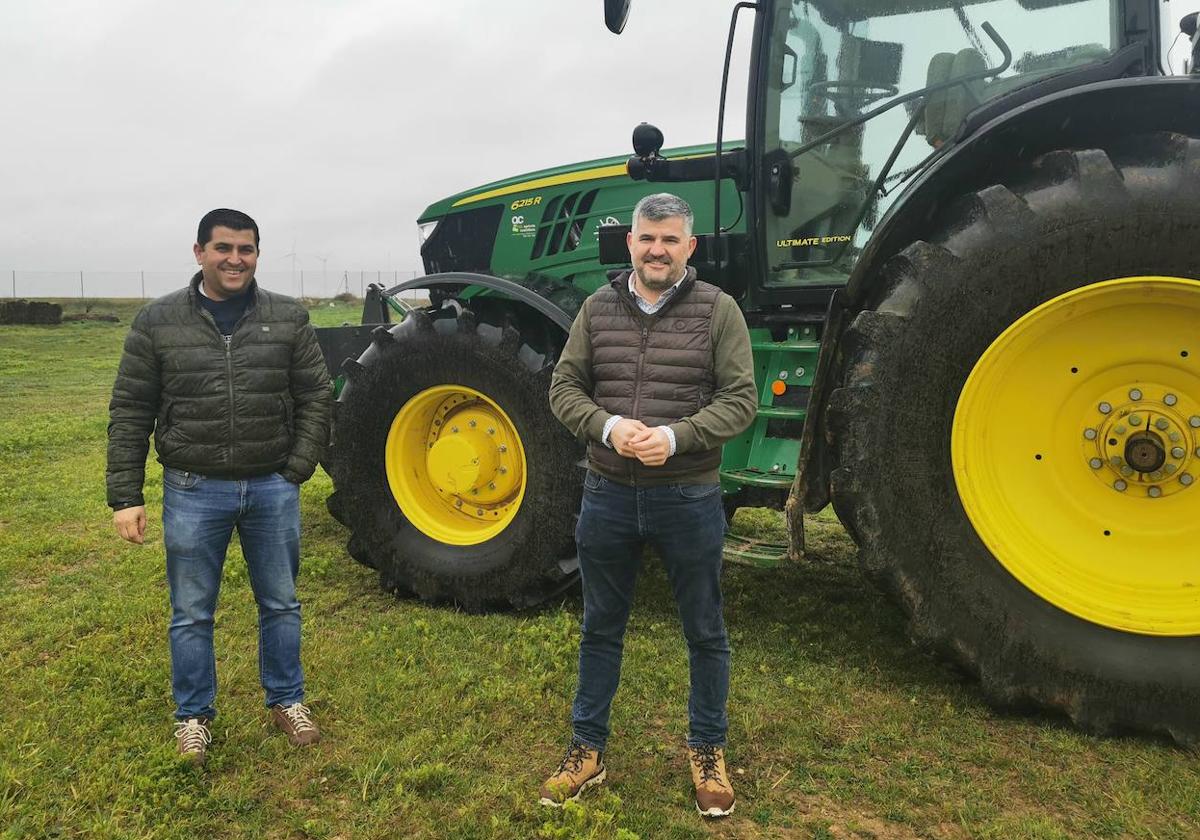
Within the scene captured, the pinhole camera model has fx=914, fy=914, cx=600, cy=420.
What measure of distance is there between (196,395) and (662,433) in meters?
1.58

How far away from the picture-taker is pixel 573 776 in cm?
280

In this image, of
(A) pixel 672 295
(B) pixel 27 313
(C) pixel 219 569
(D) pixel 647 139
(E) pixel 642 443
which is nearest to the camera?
(E) pixel 642 443

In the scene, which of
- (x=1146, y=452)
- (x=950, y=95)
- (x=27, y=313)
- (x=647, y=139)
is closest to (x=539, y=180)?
(x=647, y=139)

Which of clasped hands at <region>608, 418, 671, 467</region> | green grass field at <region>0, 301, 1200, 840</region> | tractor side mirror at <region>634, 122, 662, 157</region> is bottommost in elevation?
green grass field at <region>0, 301, 1200, 840</region>

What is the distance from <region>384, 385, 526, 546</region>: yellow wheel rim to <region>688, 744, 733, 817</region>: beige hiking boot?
1789mm

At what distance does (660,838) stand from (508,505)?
215cm

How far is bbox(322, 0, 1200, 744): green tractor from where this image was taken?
3.01 m

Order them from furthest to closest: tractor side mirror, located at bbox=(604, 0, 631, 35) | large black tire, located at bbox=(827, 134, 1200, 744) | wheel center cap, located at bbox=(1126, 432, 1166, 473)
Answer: tractor side mirror, located at bbox=(604, 0, 631, 35), wheel center cap, located at bbox=(1126, 432, 1166, 473), large black tire, located at bbox=(827, 134, 1200, 744)

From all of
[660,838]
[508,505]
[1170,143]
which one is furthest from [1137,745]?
[508,505]

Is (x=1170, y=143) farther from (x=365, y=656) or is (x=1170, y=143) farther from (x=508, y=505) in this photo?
(x=365, y=656)

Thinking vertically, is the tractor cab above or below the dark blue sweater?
above

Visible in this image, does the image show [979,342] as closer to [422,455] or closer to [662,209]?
[662,209]

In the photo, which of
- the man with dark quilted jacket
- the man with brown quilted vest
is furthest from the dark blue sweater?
the man with brown quilted vest

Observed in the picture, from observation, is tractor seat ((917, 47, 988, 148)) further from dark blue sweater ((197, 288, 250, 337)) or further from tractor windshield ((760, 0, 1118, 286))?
dark blue sweater ((197, 288, 250, 337))
